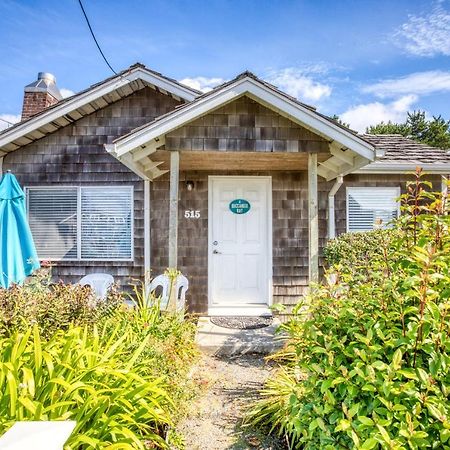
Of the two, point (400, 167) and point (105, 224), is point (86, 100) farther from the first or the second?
point (400, 167)

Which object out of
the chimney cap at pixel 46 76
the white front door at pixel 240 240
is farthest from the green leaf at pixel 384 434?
the chimney cap at pixel 46 76

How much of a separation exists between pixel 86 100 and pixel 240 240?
3.87 metres

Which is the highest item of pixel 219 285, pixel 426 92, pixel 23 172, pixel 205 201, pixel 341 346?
pixel 426 92

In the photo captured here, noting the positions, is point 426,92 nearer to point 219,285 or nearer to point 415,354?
point 219,285

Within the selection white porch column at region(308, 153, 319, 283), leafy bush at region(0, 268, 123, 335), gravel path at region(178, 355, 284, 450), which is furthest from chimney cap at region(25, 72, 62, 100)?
gravel path at region(178, 355, 284, 450)

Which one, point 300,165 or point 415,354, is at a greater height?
point 300,165

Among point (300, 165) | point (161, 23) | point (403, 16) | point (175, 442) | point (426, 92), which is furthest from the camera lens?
point (426, 92)

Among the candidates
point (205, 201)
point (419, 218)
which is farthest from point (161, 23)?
point (419, 218)

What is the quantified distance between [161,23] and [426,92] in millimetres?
28396

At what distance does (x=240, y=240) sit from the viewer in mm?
6605

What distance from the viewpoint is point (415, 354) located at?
5.38ft

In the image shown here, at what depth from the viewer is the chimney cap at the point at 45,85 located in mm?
7500

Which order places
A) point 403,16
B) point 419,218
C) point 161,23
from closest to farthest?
point 419,218, point 161,23, point 403,16

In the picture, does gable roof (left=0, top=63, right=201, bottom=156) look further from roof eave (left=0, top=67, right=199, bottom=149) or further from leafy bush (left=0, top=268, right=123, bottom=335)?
leafy bush (left=0, top=268, right=123, bottom=335)
